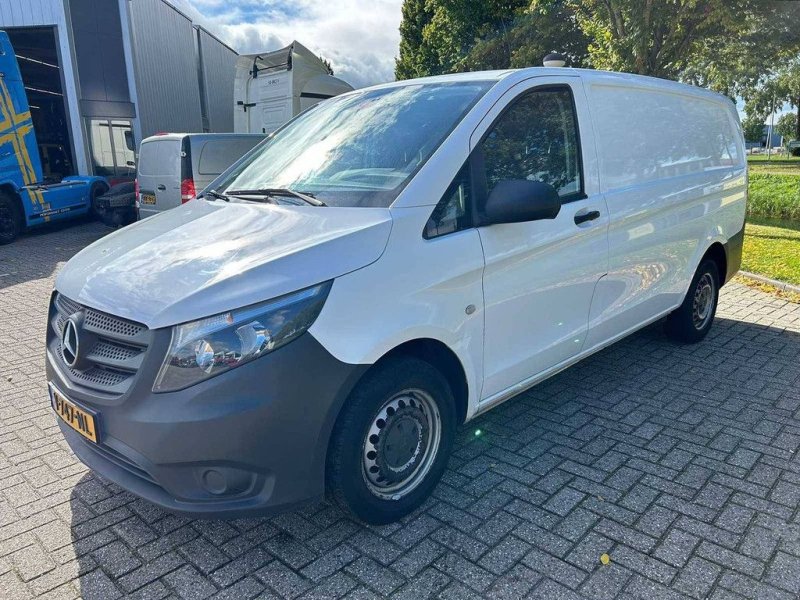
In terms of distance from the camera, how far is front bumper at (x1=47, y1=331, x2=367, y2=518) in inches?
84.2

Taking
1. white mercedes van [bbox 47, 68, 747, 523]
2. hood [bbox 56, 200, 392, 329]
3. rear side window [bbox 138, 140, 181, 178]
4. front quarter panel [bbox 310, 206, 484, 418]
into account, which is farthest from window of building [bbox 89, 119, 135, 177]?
front quarter panel [bbox 310, 206, 484, 418]

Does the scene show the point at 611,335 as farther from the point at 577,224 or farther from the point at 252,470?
the point at 252,470

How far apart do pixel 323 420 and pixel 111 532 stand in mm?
1271

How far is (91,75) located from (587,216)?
17032 mm

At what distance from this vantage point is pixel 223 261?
239 cm

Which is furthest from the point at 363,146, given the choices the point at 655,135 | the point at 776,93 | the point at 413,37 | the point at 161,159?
the point at 776,93

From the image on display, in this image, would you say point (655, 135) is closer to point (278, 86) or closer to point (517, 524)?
Result: point (517, 524)

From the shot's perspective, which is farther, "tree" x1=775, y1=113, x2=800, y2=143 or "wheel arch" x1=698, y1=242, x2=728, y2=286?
"tree" x1=775, y1=113, x2=800, y2=143

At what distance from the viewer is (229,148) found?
9562 millimetres

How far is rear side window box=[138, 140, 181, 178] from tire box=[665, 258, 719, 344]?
7468mm

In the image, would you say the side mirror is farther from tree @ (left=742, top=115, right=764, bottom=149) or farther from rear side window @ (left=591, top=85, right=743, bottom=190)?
tree @ (left=742, top=115, right=764, bottom=149)

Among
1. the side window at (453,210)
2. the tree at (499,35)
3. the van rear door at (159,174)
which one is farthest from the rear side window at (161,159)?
the tree at (499,35)

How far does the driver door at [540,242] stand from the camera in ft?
9.64

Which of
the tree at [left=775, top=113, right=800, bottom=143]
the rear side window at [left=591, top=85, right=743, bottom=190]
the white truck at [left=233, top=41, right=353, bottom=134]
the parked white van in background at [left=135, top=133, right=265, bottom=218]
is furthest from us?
the tree at [left=775, top=113, right=800, bottom=143]
